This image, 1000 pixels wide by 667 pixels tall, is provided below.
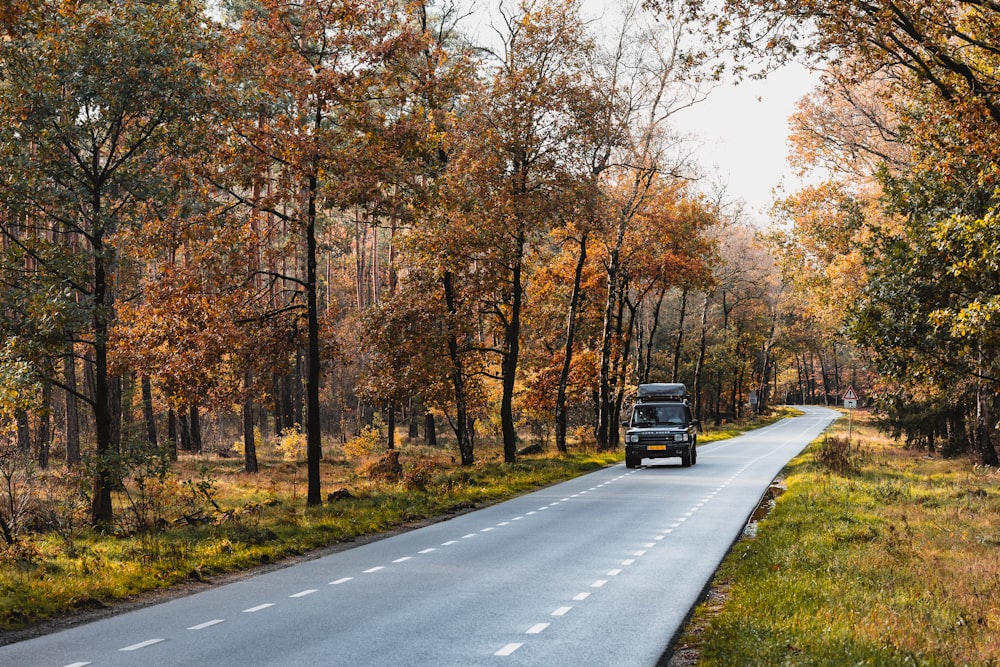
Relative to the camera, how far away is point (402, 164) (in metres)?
19.5

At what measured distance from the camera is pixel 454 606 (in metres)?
10.0

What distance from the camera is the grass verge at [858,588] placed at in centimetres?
801

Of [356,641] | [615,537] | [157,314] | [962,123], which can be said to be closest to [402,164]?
[157,314]

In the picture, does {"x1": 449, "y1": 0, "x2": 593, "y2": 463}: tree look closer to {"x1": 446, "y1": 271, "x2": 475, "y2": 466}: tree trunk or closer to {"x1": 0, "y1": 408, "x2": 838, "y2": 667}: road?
{"x1": 446, "y1": 271, "x2": 475, "y2": 466}: tree trunk

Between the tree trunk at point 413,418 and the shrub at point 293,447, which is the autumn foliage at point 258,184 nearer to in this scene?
the shrub at point 293,447

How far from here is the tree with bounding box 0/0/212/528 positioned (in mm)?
16203

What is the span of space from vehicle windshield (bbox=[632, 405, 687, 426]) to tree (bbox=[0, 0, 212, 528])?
1975 centimetres

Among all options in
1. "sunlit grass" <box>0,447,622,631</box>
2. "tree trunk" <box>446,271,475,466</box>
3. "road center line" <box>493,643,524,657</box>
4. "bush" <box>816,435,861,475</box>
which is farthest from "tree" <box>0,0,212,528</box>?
"bush" <box>816,435,861,475</box>

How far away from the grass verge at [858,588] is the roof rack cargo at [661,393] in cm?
1244

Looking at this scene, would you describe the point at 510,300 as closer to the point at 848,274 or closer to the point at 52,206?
the point at 848,274

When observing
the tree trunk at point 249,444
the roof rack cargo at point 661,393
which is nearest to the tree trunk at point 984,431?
the roof rack cargo at point 661,393

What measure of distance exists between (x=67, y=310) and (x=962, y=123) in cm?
1478

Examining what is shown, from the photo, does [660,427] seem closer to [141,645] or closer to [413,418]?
[141,645]

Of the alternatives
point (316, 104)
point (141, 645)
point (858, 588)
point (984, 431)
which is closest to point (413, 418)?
point (984, 431)
